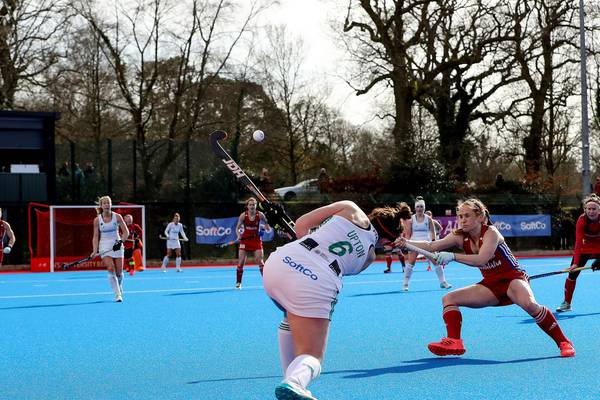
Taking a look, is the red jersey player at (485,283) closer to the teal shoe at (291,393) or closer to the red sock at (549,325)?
the red sock at (549,325)

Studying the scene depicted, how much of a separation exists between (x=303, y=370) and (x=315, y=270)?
63cm

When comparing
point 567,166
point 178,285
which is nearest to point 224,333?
point 178,285

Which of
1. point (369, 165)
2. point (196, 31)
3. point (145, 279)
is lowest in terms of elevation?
point (145, 279)

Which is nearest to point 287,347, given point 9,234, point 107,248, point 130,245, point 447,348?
point 447,348

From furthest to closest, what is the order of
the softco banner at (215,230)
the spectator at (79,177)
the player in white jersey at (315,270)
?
1. the softco banner at (215,230)
2. the spectator at (79,177)
3. the player in white jersey at (315,270)

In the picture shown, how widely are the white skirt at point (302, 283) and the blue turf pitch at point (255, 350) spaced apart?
1.59 m

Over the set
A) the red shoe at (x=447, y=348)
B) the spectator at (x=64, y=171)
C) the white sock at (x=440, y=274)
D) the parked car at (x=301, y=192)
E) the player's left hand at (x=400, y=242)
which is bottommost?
the white sock at (x=440, y=274)

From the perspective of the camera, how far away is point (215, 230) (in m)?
30.0

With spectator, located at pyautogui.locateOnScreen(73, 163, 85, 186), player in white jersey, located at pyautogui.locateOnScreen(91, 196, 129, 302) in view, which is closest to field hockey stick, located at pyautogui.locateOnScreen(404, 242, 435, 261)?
player in white jersey, located at pyautogui.locateOnScreen(91, 196, 129, 302)

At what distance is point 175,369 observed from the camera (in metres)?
8.01

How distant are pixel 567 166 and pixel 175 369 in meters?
46.6

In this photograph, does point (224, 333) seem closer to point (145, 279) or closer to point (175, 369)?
point (175, 369)

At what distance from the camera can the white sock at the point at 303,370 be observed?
4.83 meters

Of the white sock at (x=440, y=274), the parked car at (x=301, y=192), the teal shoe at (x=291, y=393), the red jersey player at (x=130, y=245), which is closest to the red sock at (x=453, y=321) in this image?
the teal shoe at (x=291, y=393)
